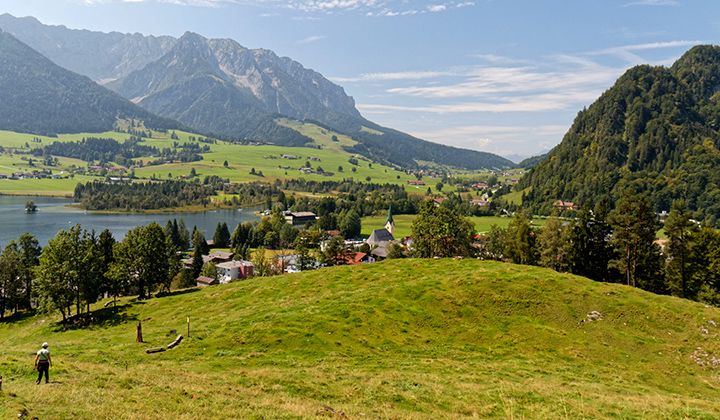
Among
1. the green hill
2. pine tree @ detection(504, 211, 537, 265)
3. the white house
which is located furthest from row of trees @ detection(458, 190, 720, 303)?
the white house

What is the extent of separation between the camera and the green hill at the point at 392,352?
23.6 m

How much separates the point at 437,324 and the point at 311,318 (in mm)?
12517

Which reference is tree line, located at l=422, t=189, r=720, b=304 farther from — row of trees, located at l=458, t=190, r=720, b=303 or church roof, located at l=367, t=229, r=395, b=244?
church roof, located at l=367, t=229, r=395, b=244

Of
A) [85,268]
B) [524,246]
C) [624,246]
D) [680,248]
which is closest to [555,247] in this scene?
[524,246]

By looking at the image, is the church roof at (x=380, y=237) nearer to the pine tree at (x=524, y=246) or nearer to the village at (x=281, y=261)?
the village at (x=281, y=261)

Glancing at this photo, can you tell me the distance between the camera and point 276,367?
106ft

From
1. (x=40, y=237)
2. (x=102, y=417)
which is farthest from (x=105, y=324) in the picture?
(x=40, y=237)

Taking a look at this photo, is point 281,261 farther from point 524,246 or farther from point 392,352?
point 392,352

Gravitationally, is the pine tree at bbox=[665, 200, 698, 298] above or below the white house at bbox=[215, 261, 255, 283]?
above

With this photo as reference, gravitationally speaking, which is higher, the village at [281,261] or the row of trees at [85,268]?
the row of trees at [85,268]

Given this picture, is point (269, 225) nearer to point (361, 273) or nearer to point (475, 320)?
point (361, 273)

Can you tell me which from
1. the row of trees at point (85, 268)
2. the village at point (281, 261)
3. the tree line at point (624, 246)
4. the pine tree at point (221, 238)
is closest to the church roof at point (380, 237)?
the village at point (281, 261)

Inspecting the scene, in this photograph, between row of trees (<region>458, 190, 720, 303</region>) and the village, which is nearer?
row of trees (<region>458, 190, 720, 303</region>)

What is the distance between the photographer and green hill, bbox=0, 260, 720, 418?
23641 mm
